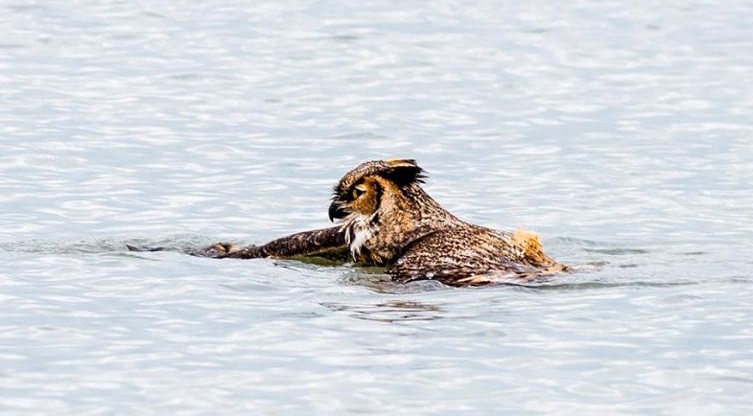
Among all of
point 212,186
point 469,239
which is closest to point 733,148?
point 212,186

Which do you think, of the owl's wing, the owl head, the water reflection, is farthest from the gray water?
the owl head

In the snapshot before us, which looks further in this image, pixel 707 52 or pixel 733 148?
pixel 707 52

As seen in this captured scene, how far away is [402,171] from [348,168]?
6649 millimetres

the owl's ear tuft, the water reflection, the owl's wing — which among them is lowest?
the water reflection

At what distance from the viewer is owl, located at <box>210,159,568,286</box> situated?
52.5 ft

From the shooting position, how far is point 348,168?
23.5 m

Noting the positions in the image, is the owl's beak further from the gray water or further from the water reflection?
the water reflection

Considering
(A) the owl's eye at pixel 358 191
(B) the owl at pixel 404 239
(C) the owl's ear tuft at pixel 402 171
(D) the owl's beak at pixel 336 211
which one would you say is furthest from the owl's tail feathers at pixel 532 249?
(D) the owl's beak at pixel 336 211

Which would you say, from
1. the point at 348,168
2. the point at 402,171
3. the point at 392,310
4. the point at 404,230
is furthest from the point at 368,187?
the point at 348,168

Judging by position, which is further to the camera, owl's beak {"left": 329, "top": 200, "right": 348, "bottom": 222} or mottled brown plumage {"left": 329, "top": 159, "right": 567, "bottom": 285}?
owl's beak {"left": 329, "top": 200, "right": 348, "bottom": 222}

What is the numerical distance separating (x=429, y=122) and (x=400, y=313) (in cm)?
1186

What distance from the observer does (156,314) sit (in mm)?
15008

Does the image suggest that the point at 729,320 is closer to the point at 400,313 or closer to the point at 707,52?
the point at 400,313

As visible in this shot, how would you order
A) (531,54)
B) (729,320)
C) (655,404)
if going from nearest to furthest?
1. (655,404)
2. (729,320)
3. (531,54)
